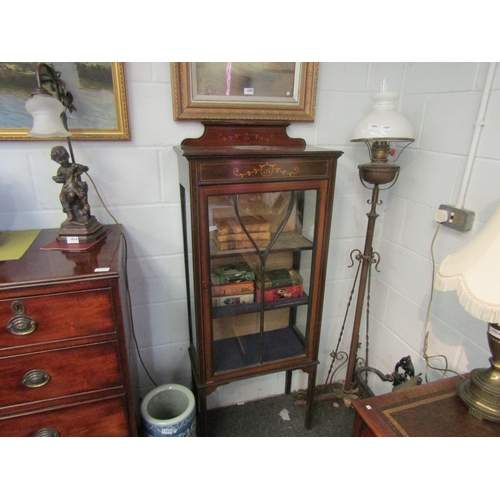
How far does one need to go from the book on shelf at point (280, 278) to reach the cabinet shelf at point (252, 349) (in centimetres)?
25

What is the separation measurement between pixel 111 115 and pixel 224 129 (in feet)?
1.37

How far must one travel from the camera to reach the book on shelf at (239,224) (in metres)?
1.19

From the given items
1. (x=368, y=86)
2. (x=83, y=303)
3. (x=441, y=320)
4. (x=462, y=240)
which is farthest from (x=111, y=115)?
(x=441, y=320)

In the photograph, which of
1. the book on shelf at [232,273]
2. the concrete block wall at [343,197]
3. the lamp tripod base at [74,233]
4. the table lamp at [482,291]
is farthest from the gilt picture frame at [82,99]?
the table lamp at [482,291]

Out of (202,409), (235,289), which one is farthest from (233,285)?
(202,409)

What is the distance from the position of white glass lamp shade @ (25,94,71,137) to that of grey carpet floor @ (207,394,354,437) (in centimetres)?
146

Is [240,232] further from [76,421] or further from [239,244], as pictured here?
[76,421]

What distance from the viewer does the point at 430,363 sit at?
144 centimetres

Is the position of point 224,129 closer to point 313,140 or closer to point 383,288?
point 313,140

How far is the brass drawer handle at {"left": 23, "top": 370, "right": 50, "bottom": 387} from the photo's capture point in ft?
3.04

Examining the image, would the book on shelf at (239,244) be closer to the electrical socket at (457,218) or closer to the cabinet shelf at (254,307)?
the cabinet shelf at (254,307)

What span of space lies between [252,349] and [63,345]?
771mm

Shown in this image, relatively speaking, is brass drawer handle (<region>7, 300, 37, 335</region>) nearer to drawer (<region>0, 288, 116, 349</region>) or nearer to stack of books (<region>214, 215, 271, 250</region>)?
drawer (<region>0, 288, 116, 349</region>)
